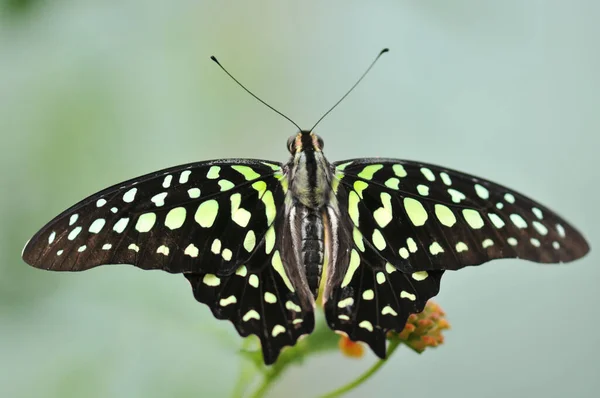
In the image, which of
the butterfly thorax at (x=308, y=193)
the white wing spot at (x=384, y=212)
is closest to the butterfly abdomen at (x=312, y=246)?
the butterfly thorax at (x=308, y=193)

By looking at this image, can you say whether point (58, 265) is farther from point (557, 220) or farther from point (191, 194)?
point (557, 220)

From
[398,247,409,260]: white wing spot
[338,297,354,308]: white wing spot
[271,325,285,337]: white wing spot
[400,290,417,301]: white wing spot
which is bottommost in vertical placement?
[271,325,285,337]: white wing spot

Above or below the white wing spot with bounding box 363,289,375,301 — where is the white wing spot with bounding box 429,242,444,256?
above

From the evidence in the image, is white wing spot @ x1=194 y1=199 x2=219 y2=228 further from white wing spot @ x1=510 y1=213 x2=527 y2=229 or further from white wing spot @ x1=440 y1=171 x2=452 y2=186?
white wing spot @ x1=510 y1=213 x2=527 y2=229

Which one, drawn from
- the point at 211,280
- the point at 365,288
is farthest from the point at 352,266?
the point at 211,280

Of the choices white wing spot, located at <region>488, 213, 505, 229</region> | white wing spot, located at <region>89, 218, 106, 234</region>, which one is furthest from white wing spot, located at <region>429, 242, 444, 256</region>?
white wing spot, located at <region>89, 218, 106, 234</region>
